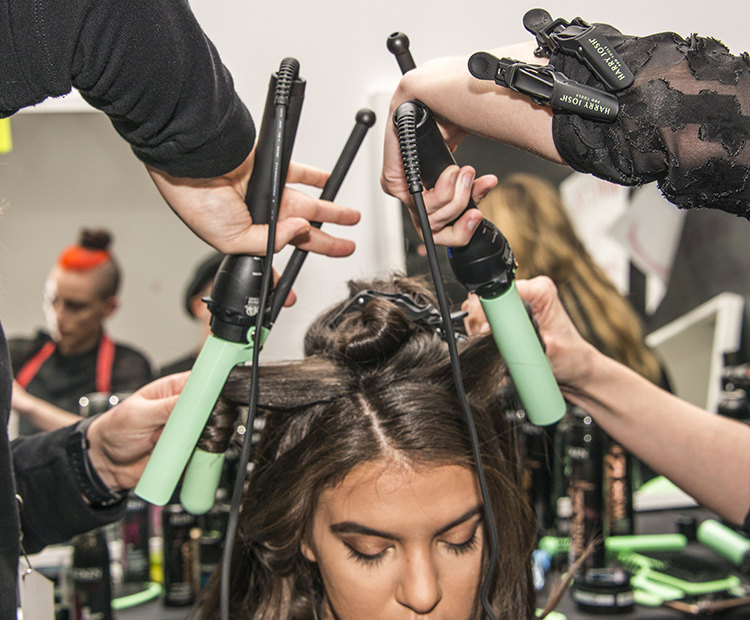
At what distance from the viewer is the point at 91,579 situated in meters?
1.27

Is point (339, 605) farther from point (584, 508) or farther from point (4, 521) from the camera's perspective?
point (584, 508)

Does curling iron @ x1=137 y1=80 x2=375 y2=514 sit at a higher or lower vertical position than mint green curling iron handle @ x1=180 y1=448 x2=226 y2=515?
higher

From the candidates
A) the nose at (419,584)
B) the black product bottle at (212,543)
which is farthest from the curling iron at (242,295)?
the black product bottle at (212,543)

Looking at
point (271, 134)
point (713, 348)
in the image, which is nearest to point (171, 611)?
point (271, 134)

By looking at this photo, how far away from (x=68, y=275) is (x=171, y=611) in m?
0.78

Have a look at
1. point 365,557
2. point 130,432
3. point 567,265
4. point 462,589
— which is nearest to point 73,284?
point 130,432

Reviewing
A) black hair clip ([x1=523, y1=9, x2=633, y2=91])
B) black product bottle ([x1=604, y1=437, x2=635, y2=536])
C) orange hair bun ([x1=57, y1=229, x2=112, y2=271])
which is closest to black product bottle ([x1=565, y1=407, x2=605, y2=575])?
black product bottle ([x1=604, y1=437, x2=635, y2=536])

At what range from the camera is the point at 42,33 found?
18.9 inches

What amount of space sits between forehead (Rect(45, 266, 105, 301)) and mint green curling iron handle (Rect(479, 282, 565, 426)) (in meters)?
1.11

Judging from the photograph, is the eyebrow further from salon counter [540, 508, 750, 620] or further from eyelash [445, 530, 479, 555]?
salon counter [540, 508, 750, 620]

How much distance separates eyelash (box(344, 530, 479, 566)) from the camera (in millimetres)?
827

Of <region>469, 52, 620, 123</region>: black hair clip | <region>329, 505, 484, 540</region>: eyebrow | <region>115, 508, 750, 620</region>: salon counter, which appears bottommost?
<region>115, 508, 750, 620</region>: salon counter

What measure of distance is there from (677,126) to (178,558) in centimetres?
128

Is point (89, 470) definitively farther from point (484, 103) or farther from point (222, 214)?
point (484, 103)
